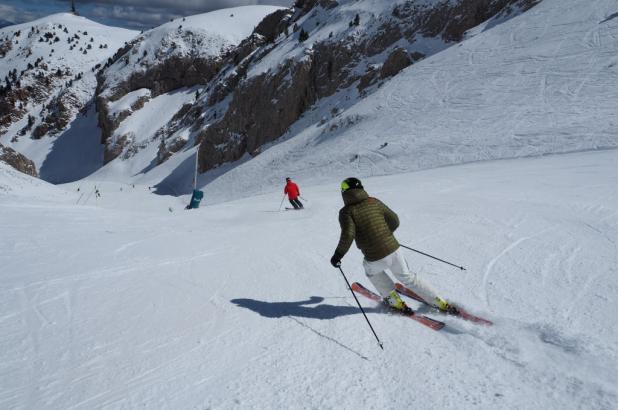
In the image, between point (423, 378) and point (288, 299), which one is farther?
point (288, 299)

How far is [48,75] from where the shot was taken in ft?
317

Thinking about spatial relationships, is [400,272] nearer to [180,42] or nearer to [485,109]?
[485,109]

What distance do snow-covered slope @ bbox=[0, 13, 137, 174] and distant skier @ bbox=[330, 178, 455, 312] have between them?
8138cm

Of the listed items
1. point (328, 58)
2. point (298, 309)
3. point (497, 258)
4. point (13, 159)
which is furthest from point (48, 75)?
point (497, 258)

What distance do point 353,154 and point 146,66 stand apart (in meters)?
62.4

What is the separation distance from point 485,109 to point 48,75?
109 metres

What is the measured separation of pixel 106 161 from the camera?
216ft

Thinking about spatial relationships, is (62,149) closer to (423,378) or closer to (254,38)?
(254,38)

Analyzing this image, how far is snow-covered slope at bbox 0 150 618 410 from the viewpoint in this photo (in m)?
3.24

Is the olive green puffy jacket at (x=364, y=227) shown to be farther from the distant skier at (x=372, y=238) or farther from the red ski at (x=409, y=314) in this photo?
the red ski at (x=409, y=314)

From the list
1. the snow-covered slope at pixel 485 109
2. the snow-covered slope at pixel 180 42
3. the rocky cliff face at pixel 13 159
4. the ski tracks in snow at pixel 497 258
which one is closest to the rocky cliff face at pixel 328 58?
the snow-covered slope at pixel 485 109

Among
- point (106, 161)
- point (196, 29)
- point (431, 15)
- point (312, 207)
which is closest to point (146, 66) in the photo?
point (196, 29)

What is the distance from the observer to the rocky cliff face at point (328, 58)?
37.1m

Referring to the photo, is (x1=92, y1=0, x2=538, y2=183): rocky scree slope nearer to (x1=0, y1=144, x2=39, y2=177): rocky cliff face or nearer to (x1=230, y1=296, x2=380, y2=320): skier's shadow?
(x1=0, y1=144, x2=39, y2=177): rocky cliff face
